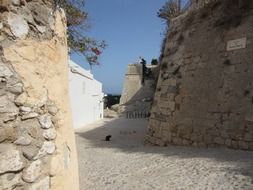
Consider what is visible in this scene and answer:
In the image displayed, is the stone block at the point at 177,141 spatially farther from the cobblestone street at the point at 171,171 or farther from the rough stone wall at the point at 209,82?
the cobblestone street at the point at 171,171

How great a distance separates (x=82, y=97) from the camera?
766 inches

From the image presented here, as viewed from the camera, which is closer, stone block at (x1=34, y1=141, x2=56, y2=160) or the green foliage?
stone block at (x1=34, y1=141, x2=56, y2=160)

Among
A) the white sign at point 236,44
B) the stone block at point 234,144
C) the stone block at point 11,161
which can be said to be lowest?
the stone block at point 234,144

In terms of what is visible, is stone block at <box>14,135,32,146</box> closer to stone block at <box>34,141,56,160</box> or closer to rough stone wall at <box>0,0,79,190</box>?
rough stone wall at <box>0,0,79,190</box>

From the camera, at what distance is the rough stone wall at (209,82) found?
768cm

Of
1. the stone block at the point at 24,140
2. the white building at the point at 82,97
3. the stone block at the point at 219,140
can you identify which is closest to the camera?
the stone block at the point at 24,140

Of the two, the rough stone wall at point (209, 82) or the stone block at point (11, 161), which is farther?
the rough stone wall at point (209, 82)

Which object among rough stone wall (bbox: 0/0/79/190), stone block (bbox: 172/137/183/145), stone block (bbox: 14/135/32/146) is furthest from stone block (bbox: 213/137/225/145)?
stone block (bbox: 14/135/32/146)

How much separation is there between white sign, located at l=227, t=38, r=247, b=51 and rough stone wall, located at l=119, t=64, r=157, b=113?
18868 mm

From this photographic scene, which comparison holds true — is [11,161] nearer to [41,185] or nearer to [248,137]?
[41,185]

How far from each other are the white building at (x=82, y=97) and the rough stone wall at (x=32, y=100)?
39.2ft

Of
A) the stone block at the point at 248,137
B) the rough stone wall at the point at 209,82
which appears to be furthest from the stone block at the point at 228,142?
the stone block at the point at 248,137

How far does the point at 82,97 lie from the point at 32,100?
17207 millimetres

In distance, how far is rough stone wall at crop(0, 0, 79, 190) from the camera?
87.0 inches
